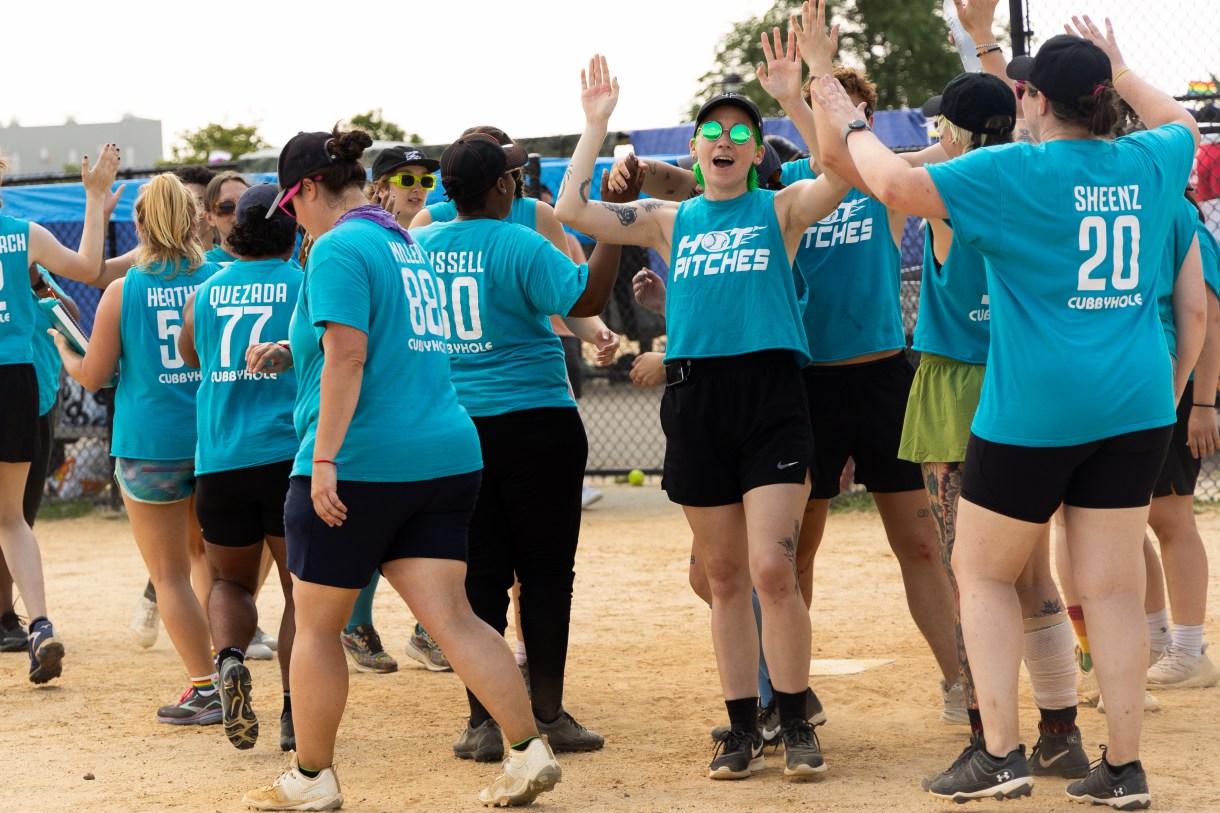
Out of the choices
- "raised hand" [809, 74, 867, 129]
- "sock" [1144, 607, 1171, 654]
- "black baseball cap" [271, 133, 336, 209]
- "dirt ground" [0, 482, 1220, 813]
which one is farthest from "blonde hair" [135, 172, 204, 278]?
"sock" [1144, 607, 1171, 654]

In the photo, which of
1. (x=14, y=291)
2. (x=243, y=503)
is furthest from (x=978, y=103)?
(x=14, y=291)

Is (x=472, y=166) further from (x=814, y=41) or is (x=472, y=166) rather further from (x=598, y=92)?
(x=814, y=41)

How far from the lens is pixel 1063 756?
419cm

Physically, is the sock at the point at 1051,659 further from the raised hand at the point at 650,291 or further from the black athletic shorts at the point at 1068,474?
the raised hand at the point at 650,291

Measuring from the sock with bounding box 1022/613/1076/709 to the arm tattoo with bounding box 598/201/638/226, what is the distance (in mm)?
1804

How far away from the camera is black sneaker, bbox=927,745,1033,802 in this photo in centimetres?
377

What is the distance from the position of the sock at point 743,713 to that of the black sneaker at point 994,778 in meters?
0.73

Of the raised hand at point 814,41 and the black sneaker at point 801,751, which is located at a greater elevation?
the raised hand at point 814,41

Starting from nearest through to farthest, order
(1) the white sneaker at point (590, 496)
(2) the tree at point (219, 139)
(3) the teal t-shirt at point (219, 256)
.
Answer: (3) the teal t-shirt at point (219, 256) → (1) the white sneaker at point (590, 496) → (2) the tree at point (219, 139)

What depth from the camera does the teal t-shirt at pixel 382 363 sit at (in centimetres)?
387

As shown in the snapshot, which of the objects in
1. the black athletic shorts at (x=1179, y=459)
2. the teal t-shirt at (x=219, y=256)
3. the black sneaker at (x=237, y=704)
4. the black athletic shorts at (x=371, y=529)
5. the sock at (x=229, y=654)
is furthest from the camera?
A: the teal t-shirt at (x=219, y=256)

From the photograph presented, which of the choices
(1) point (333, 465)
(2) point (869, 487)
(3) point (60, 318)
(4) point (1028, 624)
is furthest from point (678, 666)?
(3) point (60, 318)

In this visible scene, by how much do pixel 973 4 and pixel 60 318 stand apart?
3791 millimetres

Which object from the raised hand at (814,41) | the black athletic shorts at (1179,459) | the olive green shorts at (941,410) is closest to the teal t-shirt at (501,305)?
the raised hand at (814,41)
